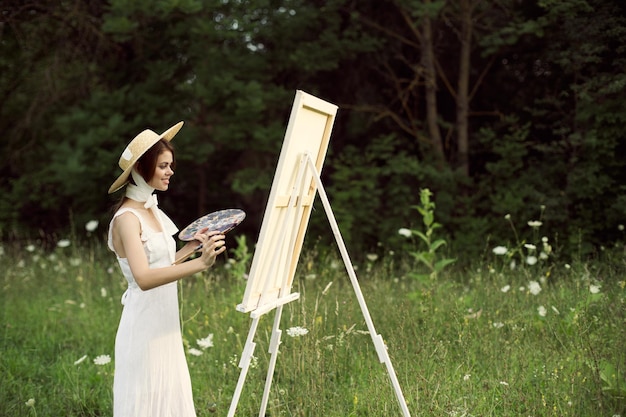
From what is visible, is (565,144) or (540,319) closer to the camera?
(540,319)

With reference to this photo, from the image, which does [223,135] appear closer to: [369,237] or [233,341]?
[369,237]

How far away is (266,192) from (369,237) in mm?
1989

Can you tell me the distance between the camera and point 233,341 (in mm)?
4973

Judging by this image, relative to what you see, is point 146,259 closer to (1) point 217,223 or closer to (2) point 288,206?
(1) point 217,223

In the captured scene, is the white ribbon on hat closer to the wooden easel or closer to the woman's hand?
the woman's hand

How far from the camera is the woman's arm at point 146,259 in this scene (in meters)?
2.80

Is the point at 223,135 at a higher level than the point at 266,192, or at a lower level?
higher

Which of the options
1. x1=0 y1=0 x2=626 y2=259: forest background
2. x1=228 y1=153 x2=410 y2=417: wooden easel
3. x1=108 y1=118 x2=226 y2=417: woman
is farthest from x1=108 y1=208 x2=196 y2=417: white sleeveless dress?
x1=0 y1=0 x2=626 y2=259: forest background

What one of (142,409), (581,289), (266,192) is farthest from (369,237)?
(142,409)

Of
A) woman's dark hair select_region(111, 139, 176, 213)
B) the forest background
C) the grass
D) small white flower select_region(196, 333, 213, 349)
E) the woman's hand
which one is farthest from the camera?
the forest background

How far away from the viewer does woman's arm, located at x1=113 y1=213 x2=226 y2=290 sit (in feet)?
9.19

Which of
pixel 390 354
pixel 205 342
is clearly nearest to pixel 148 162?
pixel 205 342

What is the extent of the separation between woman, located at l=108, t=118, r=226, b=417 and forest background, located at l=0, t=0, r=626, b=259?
6730 millimetres

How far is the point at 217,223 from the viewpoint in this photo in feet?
9.54
